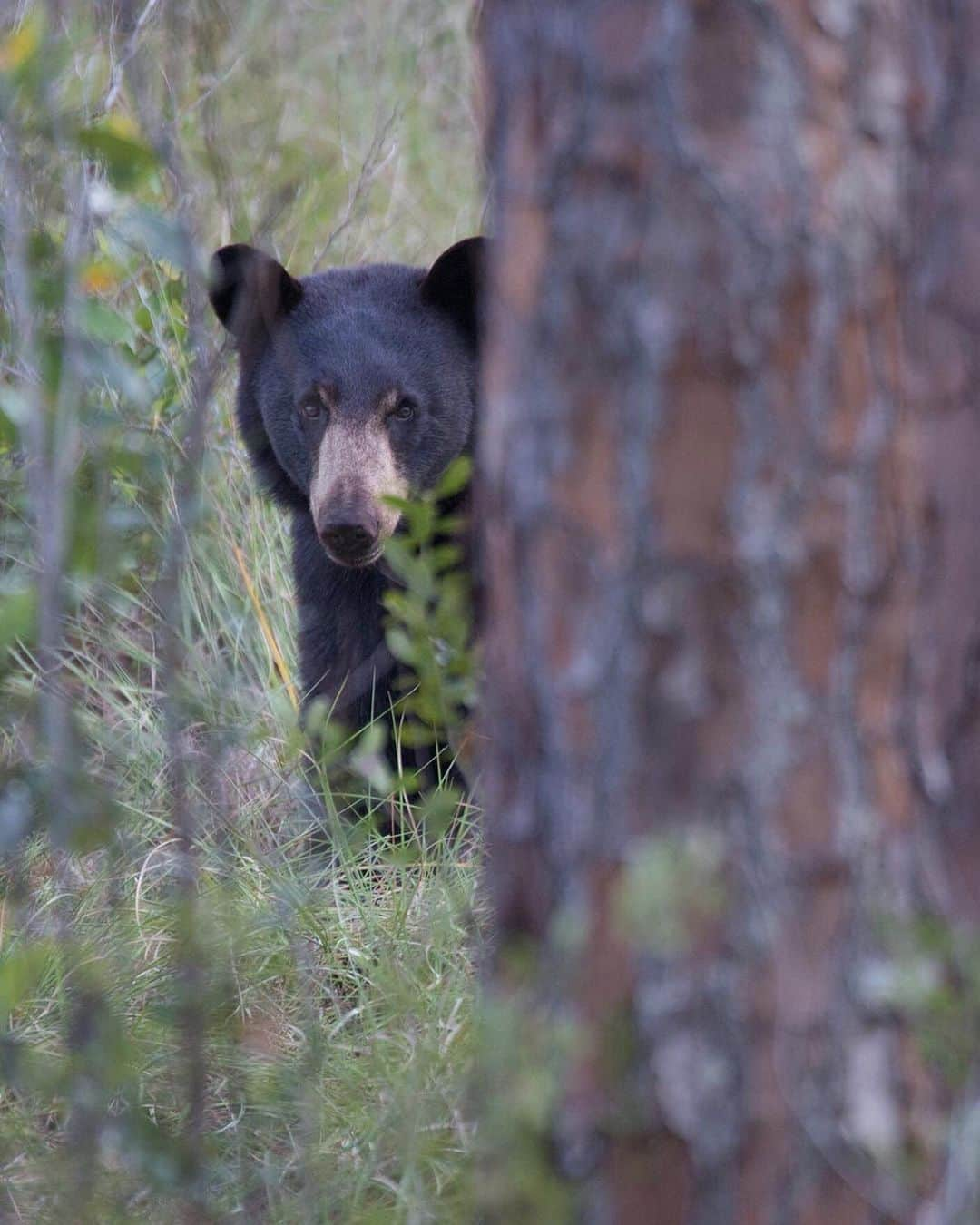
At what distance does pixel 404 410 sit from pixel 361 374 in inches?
6.1

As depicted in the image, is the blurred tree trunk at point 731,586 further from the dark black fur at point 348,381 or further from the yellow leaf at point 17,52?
the dark black fur at point 348,381

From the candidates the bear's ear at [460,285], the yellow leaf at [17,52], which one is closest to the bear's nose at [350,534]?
the bear's ear at [460,285]

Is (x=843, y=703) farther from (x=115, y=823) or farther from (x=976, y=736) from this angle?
(x=115, y=823)

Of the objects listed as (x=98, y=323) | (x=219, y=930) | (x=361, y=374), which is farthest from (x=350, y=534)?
(x=98, y=323)

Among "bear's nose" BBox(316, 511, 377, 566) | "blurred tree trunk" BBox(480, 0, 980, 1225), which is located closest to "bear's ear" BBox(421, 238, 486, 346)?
"bear's nose" BBox(316, 511, 377, 566)

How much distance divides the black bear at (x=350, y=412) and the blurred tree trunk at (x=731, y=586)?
8.20ft

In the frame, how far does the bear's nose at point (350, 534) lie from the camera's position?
3.98 m

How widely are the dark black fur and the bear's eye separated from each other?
0.06 ft

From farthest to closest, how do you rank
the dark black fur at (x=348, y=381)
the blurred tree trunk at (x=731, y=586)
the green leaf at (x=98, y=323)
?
the dark black fur at (x=348, y=381), the green leaf at (x=98, y=323), the blurred tree trunk at (x=731, y=586)

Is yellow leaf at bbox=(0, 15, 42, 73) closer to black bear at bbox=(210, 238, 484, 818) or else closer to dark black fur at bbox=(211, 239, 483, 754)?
black bear at bbox=(210, 238, 484, 818)

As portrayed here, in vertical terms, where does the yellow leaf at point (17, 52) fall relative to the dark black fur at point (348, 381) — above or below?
above

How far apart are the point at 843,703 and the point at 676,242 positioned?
0.46 metres

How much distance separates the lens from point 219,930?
9.23ft

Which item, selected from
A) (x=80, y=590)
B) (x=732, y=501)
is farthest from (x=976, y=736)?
(x=80, y=590)
